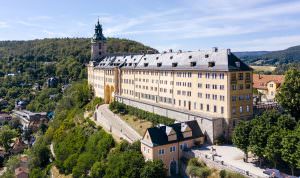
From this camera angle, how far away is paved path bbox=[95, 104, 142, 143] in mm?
59722

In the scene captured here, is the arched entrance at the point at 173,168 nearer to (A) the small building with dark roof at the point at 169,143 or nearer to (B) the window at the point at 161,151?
(A) the small building with dark roof at the point at 169,143

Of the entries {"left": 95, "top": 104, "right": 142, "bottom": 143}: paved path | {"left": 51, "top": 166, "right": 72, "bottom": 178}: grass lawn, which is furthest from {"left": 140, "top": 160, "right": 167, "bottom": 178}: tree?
{"left": 51, "top": 166, "right": 72, "bottom": 178}: grass lawn

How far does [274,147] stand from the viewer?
38.1 m

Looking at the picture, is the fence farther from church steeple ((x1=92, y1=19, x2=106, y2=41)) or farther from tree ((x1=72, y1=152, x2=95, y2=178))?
church steeple ((x1=92, y1=19, x2=106, y2=41))

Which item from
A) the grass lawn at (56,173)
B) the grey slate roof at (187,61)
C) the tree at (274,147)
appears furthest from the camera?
the grass lawn at (56,173)

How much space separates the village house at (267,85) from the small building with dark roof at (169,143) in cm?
3474

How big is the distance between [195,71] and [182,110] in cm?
735

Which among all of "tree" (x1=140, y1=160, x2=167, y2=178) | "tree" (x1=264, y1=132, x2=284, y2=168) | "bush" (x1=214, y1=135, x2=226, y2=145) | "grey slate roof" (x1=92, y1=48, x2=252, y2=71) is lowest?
"tree" (x1=140, y1=160, x2=167, y2=178)

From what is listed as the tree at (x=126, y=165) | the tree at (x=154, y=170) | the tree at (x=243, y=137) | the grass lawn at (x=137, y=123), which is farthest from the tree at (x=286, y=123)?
the grass lawn at (x=137, y=123)

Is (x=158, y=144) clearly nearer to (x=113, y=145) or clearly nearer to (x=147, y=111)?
(x=113, y=145)

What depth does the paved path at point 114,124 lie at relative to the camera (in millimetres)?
59722

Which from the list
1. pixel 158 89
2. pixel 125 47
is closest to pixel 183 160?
pixel 158 89

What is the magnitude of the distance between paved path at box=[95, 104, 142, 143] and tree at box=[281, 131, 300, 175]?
25.7 meters

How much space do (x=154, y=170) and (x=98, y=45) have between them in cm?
6250
